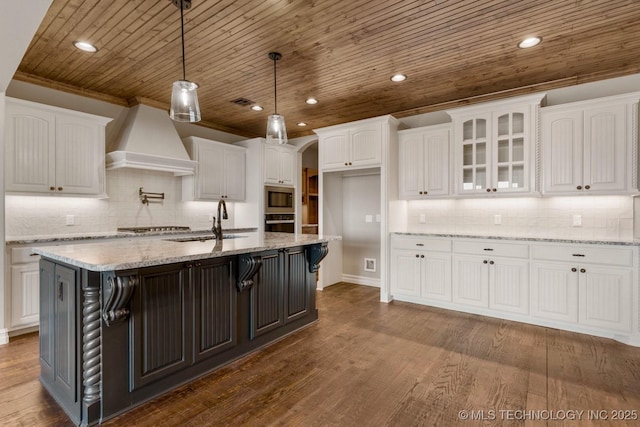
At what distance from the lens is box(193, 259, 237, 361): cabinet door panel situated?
242cm

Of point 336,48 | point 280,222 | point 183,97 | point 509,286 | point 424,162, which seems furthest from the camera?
point 280,222

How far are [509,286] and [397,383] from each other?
83.8 inches

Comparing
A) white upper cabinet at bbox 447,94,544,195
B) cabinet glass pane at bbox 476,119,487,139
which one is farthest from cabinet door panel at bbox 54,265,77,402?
cabinet glass pane at bbox 476,119,487,139

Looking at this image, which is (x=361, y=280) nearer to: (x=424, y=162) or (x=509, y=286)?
(x=424, y=162)

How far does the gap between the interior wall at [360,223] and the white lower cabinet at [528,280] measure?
965 mm

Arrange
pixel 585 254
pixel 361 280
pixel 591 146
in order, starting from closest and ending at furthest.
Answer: pixel 585 254 → pixel 591 146 → pixel 361 280

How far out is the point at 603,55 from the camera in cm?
318

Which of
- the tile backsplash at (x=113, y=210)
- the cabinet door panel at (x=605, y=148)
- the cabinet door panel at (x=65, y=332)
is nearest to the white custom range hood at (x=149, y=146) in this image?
the tile backsplash at (x=113, y=210)

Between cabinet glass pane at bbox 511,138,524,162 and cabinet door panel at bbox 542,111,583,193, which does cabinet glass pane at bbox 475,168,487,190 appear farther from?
cabinet door panel at bbox 542,111,583,193

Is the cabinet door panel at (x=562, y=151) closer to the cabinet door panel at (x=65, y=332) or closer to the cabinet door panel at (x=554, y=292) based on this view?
the cabinet door panel at (x=554, y=292)

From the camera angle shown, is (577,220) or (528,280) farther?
(577,220)

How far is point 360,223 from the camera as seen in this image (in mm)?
5656

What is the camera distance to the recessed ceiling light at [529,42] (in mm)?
2859

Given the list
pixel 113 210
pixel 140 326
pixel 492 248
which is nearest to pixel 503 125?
pixel 492 248
